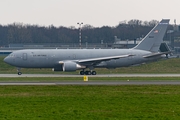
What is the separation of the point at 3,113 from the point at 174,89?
15545mm

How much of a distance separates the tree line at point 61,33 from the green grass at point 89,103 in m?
124

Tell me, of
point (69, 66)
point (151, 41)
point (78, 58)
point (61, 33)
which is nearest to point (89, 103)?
point (69, 66)

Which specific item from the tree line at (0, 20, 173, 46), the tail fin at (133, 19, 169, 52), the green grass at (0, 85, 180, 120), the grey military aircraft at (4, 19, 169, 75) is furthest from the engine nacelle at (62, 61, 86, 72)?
the tree line at (0, 20, 173, 46)

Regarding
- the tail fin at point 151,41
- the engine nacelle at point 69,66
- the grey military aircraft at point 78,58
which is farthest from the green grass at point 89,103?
the tail fin at point 151,41

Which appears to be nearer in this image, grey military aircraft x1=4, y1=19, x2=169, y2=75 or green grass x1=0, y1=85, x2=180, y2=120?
green grass x1=0, y1=85, x2=180, y2=120

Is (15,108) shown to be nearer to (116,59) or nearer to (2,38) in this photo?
(116,59)

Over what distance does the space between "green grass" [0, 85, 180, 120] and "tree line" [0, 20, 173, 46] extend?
4888 inches

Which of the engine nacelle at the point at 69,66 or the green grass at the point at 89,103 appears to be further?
the engine nacelle at the point at 69,66

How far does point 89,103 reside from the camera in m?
25.3

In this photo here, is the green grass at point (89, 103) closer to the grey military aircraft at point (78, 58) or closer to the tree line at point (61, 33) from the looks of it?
the grey military aircraft at point (78, 58)

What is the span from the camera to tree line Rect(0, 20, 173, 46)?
159 meters

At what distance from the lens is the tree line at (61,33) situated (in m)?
159

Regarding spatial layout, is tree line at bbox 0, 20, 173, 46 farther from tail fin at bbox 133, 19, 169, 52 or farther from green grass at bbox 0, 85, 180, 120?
green grass at bbox 0, 85, 180, 120

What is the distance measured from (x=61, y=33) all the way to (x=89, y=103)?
145412mm
